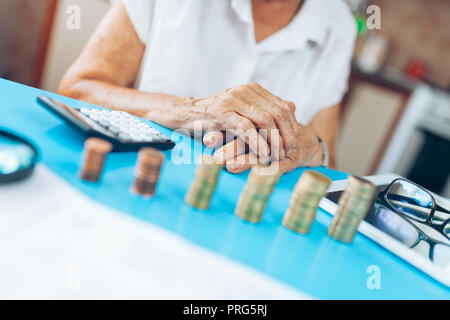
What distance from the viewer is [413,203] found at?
1.85ft

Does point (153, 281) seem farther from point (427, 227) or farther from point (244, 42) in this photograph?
point (244, 42)

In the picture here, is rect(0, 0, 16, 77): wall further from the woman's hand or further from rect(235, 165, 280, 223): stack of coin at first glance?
rect(235, 165, 280, 223): stack of coin

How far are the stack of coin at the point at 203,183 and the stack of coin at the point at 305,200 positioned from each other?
9 centimetres

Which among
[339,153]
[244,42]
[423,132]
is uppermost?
[244,42]

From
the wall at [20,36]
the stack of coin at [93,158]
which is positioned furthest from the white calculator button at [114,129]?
the wall at [20,36]

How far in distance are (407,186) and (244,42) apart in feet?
1.87

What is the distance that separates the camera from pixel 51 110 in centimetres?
48

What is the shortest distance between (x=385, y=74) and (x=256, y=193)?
2.72 metres

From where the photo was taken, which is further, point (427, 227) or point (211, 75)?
point (211, 75)

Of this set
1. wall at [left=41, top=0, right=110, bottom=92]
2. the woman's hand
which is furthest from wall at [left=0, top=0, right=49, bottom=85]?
the woman's hand

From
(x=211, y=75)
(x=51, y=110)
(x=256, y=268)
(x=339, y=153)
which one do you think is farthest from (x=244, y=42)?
(x=339, y=153)

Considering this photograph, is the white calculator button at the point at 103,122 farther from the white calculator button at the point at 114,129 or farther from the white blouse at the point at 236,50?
the white blouse at the point at 236,50

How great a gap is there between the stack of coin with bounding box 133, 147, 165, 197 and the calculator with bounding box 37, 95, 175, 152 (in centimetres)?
10
